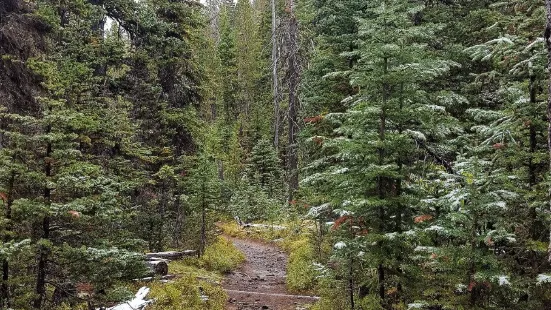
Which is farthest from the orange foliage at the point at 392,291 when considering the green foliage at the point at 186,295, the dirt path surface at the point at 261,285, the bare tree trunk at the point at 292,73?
the bare tree trunk at the point at 292,73

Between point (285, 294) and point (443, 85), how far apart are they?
786cm

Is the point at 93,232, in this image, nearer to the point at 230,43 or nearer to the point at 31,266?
the point at 31,266

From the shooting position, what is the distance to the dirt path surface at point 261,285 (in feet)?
38.6

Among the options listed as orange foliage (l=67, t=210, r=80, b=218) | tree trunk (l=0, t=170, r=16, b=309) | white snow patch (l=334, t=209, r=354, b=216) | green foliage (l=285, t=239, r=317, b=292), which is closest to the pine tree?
white snow patch (l=334, t=209, r=354, b=216)

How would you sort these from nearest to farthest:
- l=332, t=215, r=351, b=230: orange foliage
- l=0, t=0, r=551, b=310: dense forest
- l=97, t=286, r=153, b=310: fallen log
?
l=0, t=0, r=551, b=310: dense forest → l=332, t=215, r=351, b=230: orange foliage → l=97, t=286, r=153, b=310: fallen log

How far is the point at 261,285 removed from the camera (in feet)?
46.2

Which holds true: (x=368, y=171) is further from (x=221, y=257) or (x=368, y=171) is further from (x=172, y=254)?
(x=221, y=257)

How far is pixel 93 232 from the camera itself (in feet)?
26.8

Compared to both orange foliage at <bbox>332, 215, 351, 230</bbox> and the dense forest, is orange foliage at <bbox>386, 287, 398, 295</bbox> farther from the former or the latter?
orange foliage at <bbox>332, 215, 351, 230</bbox>

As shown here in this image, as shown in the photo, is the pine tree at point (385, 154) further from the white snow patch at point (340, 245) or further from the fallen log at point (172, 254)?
the fallen log at point (172, 254)

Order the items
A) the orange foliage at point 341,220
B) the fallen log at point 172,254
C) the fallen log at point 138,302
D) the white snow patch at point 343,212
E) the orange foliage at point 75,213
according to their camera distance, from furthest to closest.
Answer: the fallen log at point 172,254 < the fallen log at point 138,302 < the white snow patch at point 343,212 < the orange foliage at point 341,220 < the orange foliage at point 75,213

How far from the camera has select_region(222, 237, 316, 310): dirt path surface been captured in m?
11.8

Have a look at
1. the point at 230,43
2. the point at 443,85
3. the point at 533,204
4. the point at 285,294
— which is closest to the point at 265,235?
the point at 285,294

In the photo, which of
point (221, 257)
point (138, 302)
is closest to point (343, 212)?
point (138, 302)
